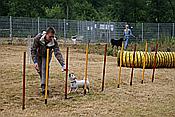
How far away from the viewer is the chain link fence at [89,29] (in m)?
35.2

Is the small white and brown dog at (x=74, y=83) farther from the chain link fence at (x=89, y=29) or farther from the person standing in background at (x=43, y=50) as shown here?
the chain link fence at (x=89, y=29)

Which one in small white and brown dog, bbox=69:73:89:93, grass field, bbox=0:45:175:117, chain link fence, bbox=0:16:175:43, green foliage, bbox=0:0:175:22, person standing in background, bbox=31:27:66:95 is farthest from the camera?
green foliage, bbox=0:0:175:22

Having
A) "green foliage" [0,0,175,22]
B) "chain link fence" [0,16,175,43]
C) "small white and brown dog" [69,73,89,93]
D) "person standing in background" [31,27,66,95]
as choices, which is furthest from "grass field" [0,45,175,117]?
"green foliage" [0,0,175,22]

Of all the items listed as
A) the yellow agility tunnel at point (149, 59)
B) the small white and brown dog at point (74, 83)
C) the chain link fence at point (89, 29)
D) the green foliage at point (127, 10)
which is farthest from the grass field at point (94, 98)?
the green foliage at point (127, 10)

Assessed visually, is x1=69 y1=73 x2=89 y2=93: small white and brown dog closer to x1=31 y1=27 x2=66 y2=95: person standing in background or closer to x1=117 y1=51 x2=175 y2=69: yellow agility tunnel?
x1=31 y1=27 x2=66 y2=95: person standing in background

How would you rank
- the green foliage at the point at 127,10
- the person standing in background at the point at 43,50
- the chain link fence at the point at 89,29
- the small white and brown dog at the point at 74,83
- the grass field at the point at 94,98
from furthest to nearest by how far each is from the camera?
the green foliage at the point at 127,10 → the chain link fence at the point at 89,29 → the small white and brown dog at the point at 74,83 → the person standing in background at the point at 43,50 → the grass field at the point at 94,98

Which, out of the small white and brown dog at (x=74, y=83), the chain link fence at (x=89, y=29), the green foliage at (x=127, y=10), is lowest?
the small white and brown dog at (x=74, y=83)

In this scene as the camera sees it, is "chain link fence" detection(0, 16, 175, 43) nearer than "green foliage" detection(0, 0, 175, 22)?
Yes

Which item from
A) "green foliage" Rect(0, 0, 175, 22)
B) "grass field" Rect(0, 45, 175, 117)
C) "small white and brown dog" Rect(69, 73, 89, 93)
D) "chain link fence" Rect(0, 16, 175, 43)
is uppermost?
"green foliage" Rect(0, 0, 175, 22)

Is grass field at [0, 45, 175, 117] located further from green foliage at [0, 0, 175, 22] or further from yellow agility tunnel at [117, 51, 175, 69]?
green foliage at [0, 0, 175, 22]

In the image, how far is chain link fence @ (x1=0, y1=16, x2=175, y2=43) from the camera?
35219 millimetres

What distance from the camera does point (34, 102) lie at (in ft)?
29.1

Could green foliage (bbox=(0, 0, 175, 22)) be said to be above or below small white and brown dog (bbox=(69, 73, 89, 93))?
above

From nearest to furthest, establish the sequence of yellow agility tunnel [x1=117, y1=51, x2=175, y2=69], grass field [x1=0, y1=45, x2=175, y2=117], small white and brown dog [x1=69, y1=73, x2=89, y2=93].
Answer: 1. grass field [x1=0, y1=45, x2=175, y2=117]
2. small white and brown dog [x1=69, y1=73, x2=89, y2=93]
3. yellow agility tunnel [x1=117, y1=51, x2=175, y2=69]
